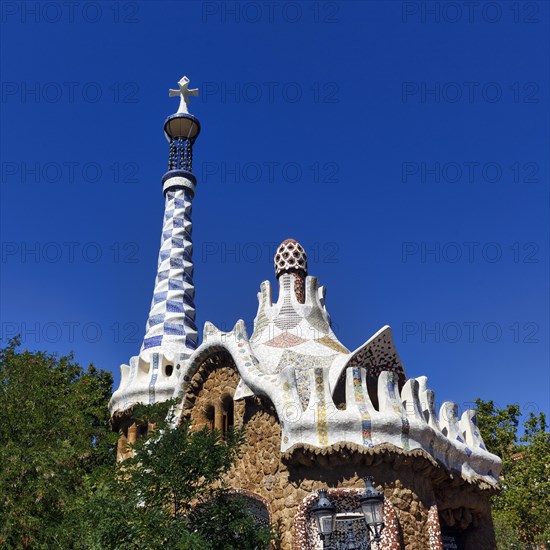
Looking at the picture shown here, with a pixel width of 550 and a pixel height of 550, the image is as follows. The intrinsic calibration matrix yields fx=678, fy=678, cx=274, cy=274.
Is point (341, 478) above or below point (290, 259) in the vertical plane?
below

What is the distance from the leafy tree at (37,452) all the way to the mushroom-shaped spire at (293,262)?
4.31 meters

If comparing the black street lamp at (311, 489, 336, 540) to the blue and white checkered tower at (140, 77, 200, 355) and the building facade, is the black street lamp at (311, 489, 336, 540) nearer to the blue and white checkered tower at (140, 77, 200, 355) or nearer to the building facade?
the building facade

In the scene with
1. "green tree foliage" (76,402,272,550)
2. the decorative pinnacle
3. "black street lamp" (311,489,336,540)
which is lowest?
"black street lamp" (311,489,336,540)

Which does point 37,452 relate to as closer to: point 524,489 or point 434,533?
point 434,533

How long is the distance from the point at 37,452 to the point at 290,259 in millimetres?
5520

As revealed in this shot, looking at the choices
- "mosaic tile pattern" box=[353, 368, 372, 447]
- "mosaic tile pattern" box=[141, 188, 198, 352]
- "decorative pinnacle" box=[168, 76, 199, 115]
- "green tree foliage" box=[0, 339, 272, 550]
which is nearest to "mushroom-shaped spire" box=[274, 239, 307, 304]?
"mosaic tile pattern" box=[141, 188, 198, 352]

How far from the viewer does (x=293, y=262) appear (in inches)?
497

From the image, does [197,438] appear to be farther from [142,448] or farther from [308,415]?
[308,415]

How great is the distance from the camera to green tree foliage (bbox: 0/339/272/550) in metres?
7.37

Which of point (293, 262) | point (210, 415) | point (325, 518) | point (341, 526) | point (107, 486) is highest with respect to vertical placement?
point (293, 262)

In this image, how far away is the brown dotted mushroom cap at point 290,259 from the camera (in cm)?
1261

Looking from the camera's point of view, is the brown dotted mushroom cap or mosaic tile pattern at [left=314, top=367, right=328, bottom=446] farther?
the brown dotted mushroom cap

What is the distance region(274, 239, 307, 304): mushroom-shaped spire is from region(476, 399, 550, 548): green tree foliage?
7.92 m

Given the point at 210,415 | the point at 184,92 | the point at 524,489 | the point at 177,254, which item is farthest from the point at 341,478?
the point at 184,92
